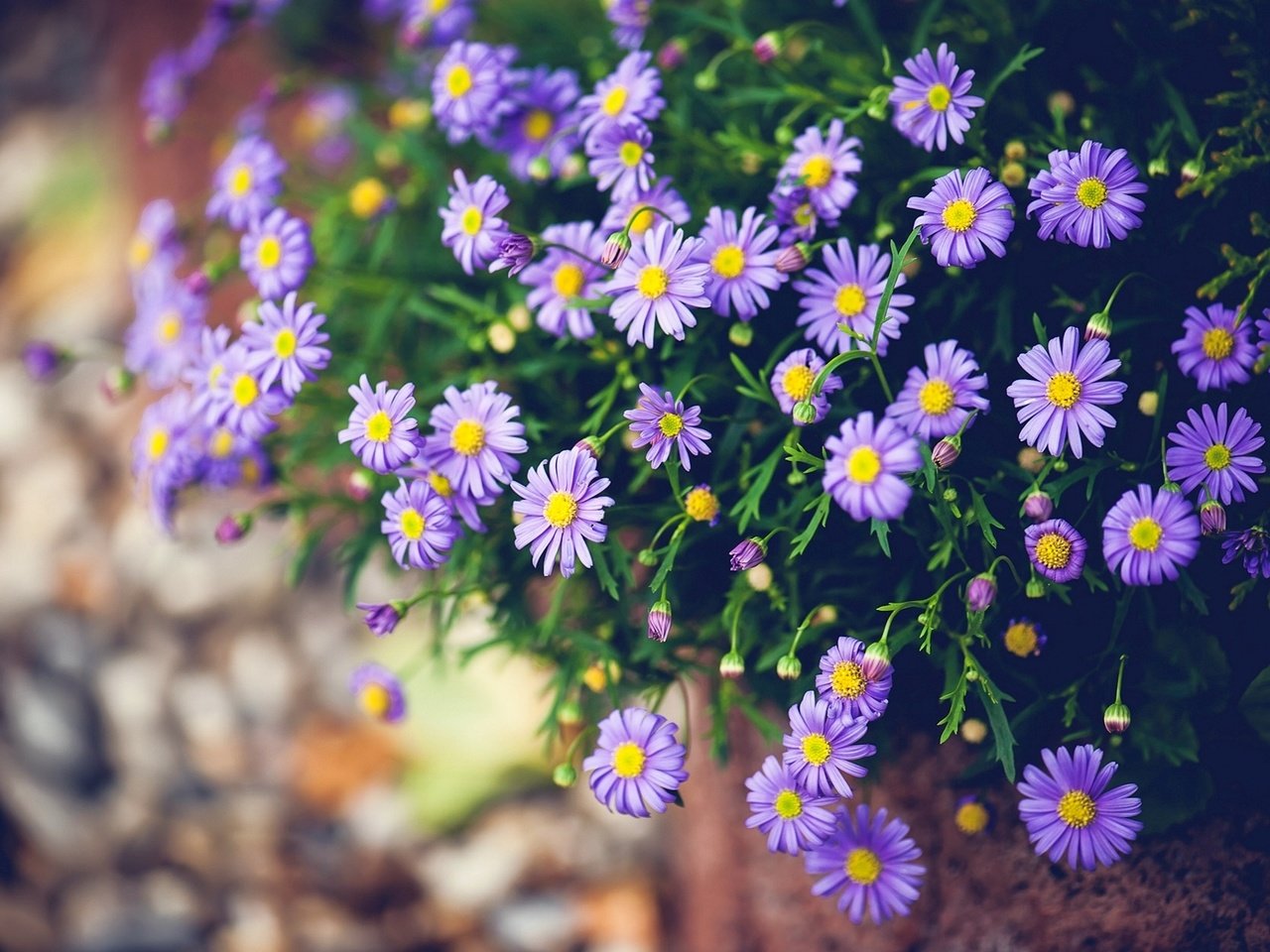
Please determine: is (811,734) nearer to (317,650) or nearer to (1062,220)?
(1062,220)

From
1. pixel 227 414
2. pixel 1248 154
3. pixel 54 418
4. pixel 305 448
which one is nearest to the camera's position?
pixel 1248 154

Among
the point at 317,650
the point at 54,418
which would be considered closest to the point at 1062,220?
the point at 317,650

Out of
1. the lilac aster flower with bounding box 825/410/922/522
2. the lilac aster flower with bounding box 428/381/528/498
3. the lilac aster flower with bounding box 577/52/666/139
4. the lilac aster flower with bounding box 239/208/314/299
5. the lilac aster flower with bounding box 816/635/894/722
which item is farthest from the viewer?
the lilac aster flower with bounding box 239/208/314/299

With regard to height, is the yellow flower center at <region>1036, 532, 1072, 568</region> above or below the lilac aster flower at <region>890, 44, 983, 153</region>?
below

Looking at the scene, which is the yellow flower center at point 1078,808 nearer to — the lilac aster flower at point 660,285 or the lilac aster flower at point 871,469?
the lilac aster flower at point 871,469

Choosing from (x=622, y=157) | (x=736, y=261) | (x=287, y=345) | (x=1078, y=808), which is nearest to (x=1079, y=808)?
(x=1078, y=808)

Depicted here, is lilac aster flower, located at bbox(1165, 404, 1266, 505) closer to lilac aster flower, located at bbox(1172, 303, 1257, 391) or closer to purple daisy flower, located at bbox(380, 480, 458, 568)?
lilac aster flower, located at bbox(1172, 303, 1257, 391)

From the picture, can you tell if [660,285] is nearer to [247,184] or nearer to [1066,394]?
[1066,394]

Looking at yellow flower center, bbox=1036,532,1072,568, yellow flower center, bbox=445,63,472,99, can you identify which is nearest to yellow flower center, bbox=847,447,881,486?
yellow flower center, bbox=1036,532,1072,568
